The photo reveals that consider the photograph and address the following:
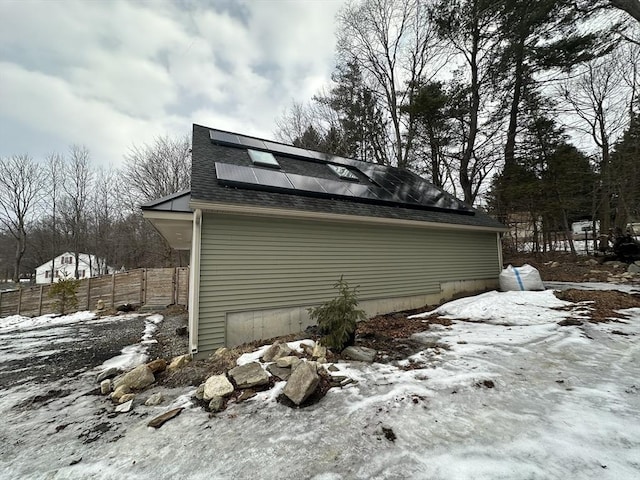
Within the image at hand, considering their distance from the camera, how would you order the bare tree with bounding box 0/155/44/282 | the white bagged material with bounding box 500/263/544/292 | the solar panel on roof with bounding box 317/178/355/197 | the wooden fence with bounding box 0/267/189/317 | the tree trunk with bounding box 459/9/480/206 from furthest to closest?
1. the bare tree with bounding box 0/155/44/282
2. the tree trunk with bounding box 459/9/480/206
3. the wooden fence with bounding box 0/267/189/317
4. the white bagged material with bounding box 500/263/544/292
5. the solar panel on roof with bounding box 317/178/355/197

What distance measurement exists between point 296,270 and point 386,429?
125 inches

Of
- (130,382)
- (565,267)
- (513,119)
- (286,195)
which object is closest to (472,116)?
(513,119)

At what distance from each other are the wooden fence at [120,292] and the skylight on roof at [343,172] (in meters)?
6.94

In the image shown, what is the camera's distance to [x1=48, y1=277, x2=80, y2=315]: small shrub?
9.41m

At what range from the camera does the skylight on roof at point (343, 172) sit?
730 centimetres

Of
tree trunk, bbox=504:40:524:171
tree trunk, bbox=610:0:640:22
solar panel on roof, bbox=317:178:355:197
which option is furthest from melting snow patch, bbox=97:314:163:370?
tree trunk, bbox=504:40:524:171

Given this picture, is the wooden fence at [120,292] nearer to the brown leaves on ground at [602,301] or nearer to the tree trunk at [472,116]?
the brown leaves on ground at [602,301]

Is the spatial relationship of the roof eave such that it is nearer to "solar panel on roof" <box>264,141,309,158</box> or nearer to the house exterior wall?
the house exterior wall

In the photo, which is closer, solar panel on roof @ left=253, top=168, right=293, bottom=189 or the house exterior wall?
the house exterior wall

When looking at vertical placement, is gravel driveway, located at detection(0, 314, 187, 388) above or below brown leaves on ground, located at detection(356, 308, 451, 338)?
below

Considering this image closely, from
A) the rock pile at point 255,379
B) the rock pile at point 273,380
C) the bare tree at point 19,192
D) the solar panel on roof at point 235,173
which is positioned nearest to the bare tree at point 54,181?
the bare tree at point 19,192

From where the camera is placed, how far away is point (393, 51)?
14.0 meters

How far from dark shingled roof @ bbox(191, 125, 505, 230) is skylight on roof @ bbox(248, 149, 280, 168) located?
0.15 meters

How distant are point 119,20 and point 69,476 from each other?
7.96 meters
